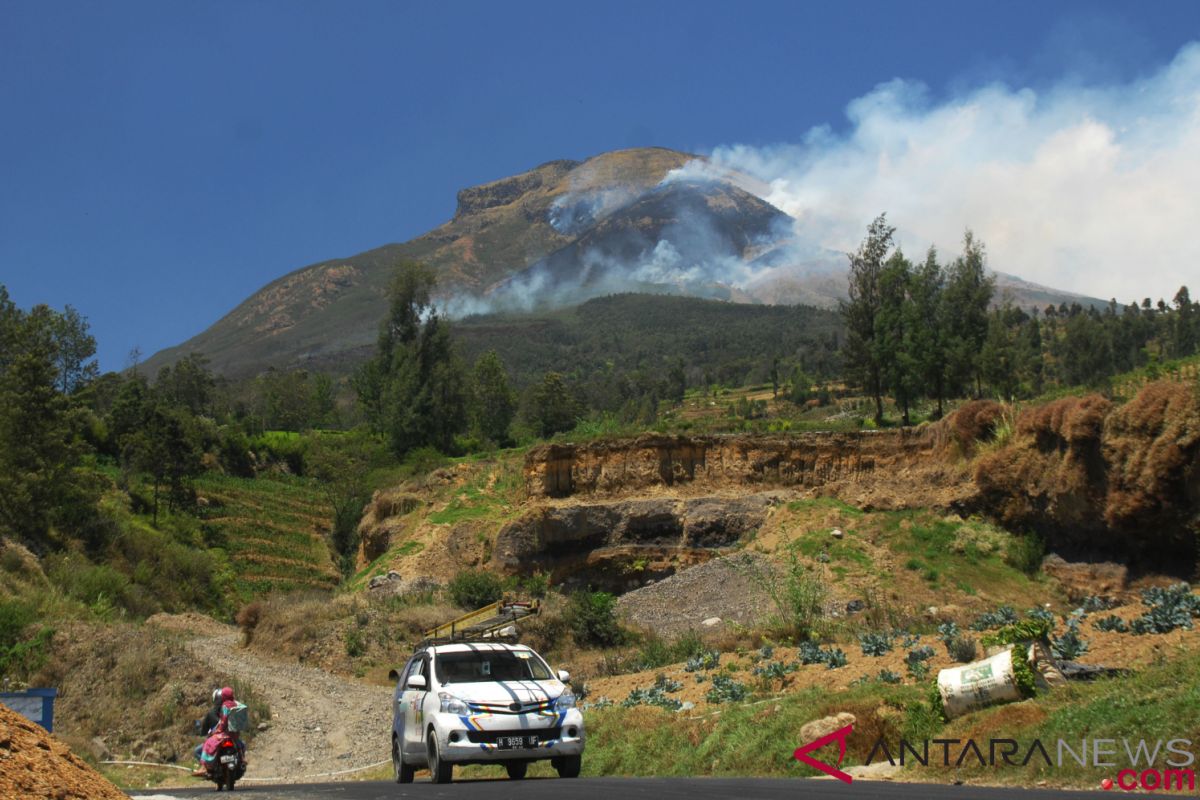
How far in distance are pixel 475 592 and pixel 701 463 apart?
13227 millimetres

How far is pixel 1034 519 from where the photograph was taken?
1348 inches

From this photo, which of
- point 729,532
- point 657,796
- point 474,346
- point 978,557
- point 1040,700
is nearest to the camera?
point 657,796

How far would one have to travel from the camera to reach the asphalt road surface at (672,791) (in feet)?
26.8

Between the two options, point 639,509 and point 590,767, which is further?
point 639,509

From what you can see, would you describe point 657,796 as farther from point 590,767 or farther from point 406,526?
point 406,526

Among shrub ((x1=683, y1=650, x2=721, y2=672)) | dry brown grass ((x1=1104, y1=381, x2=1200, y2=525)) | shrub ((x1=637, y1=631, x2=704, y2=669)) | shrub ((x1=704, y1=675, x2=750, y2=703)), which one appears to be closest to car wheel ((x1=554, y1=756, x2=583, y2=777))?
shrub ((x1=704, y1=675, x2=750, y2=703))

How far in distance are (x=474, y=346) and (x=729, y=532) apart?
157m

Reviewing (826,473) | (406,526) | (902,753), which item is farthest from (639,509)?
(902,753)

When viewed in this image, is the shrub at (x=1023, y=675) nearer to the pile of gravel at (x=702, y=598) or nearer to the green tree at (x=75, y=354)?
the pile of gravel at (x=702, y=598)

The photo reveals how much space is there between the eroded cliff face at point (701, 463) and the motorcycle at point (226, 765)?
105 ft

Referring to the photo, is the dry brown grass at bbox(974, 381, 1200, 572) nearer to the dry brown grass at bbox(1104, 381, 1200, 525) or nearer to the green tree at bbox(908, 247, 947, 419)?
the dry brown grass at bbox(1104, 381, 1200, 525)

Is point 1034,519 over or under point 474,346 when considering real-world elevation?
under

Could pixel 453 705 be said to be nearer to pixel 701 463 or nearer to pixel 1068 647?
pixel 1068 647

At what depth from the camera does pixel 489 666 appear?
42.9 feet
